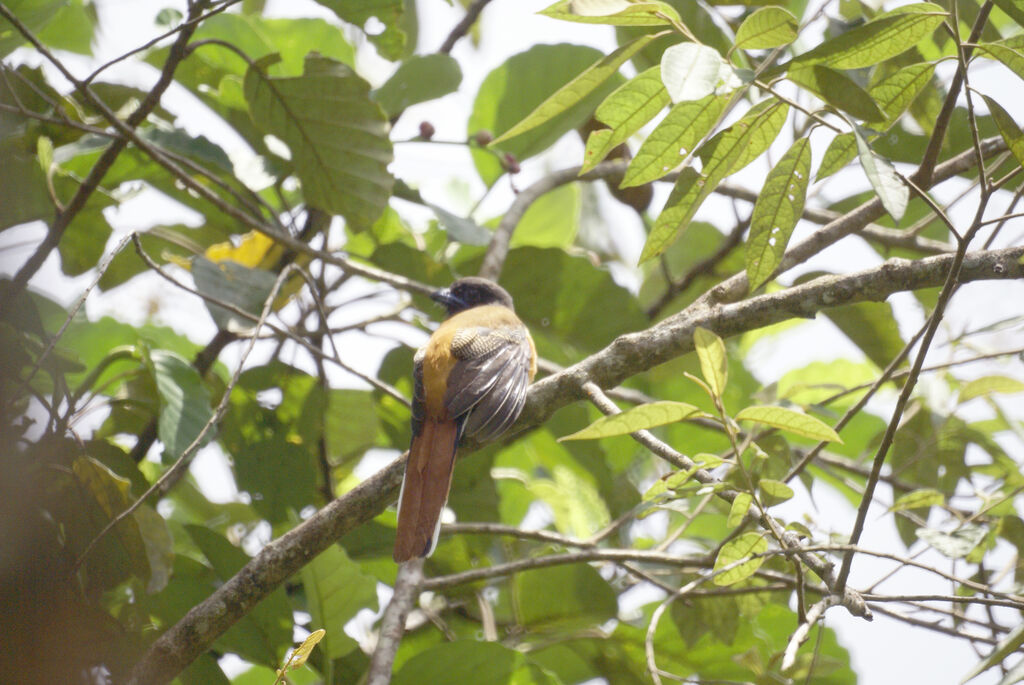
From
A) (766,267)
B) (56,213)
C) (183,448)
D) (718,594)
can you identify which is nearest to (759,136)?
(766,267)

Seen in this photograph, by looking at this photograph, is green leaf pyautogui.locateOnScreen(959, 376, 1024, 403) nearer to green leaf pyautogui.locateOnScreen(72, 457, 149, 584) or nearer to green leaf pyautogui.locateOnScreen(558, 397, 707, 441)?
green leaf pyautogui.locateOnScreen(558, 397, 707, 441)

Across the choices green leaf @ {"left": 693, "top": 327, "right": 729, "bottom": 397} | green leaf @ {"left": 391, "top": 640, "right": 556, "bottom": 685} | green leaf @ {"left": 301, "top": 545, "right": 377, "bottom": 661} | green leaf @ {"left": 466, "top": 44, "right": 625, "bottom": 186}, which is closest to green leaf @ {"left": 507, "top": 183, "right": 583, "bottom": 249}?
green leaf @ {"left": 466, "top": 44, "right": 625, "bottom": 186}

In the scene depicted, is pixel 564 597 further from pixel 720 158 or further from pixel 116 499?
pixel 720 158

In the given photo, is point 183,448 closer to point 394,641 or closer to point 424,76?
point 394,641

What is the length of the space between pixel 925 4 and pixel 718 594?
69.9 inches

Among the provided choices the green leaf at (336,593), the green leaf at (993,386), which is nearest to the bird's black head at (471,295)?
the green leaf at (336,593)

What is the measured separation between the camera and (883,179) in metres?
1.57

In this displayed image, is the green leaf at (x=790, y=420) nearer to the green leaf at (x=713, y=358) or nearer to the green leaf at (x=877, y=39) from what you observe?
the green leaf at (x=713, y=358)

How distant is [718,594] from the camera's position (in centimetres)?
273

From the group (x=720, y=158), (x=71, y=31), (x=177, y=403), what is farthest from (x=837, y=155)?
(x=71, y=31)

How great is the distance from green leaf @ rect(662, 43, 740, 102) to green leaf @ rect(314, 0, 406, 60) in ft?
6.05

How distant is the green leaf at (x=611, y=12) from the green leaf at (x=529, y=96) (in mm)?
1773

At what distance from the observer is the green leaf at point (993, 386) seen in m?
2.68

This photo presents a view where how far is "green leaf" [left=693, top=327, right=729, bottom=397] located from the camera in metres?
1.87
